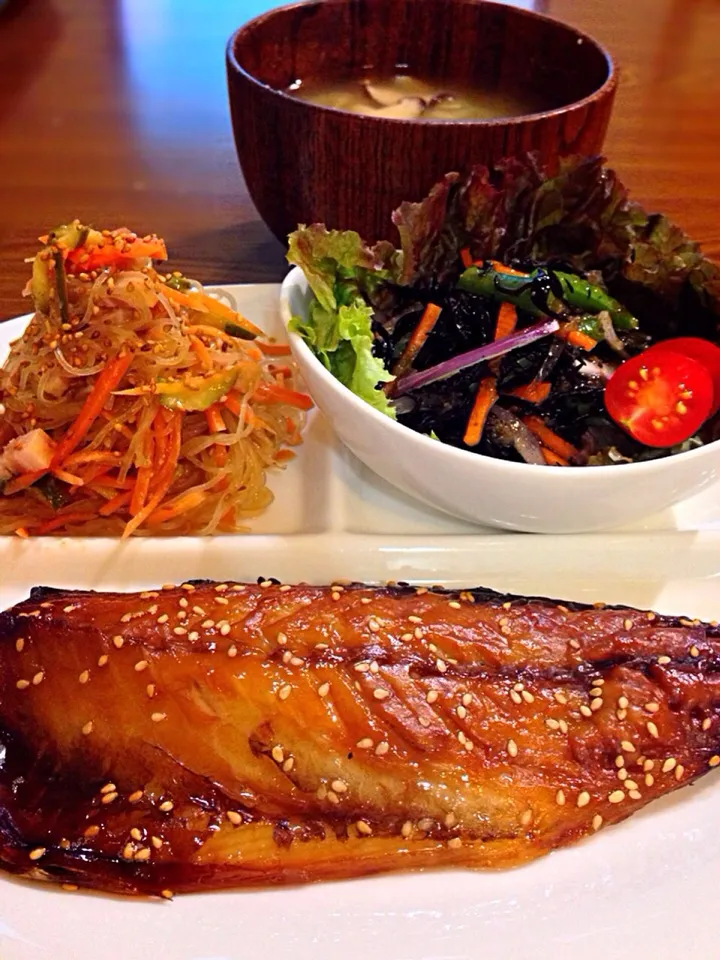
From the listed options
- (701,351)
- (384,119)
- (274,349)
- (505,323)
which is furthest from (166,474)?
(701,351)

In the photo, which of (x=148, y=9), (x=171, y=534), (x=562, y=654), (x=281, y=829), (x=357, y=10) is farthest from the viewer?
(x=148, y=9)

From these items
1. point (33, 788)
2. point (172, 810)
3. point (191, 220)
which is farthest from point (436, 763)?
point (191, 220)

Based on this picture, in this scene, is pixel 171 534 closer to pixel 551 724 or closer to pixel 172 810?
pixel 172 810

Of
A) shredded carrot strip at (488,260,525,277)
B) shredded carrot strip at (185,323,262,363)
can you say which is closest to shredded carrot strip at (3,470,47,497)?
shredded carrot strip at (185,323,262,363)

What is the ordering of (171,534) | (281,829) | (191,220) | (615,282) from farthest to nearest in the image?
(191,220), (615,282), (171,534), (281,829)

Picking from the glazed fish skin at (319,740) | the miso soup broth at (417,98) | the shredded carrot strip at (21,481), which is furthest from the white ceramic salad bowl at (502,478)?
the miso soup broth at (417,98)

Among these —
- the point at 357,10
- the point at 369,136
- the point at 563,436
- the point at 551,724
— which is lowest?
the point at 551,724

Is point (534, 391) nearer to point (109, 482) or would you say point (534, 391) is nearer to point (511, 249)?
point (511, 249)

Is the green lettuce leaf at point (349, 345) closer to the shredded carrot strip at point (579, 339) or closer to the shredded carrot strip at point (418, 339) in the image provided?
the shredded carrot strip at point (418, 339)
